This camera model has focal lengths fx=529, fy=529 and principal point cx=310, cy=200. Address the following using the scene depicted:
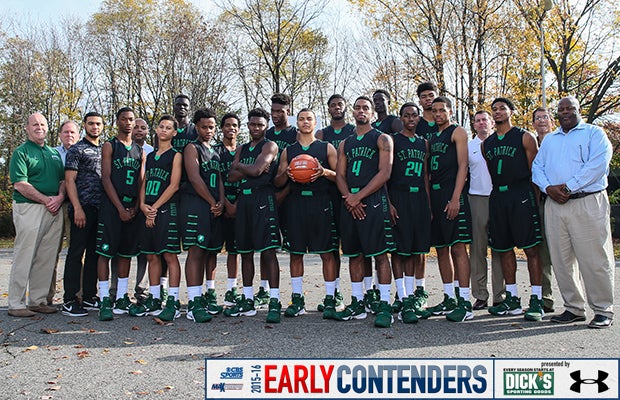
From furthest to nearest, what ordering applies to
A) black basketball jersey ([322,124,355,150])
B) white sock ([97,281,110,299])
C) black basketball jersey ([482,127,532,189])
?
black basketball jersey ([322,124,355,150]) < white sock ([97,281,110,299]) < black basketball jersey ([482,127,532,189])

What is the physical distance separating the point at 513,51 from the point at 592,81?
510cm

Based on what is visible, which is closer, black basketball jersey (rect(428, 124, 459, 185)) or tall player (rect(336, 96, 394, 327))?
tall player (rect(336, 96, 394, 327))

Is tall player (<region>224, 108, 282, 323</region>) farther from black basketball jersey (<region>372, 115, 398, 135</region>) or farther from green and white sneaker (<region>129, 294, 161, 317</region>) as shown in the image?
black basketball jersey (<region>372, 115, 398, 135</region>)

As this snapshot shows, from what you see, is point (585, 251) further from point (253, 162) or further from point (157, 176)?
point (157, 176)

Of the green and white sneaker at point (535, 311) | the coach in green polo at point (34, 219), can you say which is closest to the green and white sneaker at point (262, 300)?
the coach in green polo at point (34, 219)

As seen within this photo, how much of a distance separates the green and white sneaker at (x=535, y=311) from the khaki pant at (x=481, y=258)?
0.69 m

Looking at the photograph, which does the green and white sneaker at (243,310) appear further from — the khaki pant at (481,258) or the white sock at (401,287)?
the khaki pant at (481,258)

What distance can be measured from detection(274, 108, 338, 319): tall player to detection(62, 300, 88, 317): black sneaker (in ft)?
8.85

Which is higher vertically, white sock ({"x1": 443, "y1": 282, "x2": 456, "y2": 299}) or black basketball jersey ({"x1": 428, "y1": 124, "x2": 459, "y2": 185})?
black basketball jersey ({"x1": 428, "y1": 124, "x2": 459, "y2": 185})

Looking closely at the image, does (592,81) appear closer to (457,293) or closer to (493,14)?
(493,14)

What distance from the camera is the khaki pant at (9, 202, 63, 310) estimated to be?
7.04 m

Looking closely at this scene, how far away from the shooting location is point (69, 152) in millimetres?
7066

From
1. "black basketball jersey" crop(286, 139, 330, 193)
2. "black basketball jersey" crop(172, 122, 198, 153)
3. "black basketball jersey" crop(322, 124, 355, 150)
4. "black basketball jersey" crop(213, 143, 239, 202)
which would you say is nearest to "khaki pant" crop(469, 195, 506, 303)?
"black basketball jersey" crop(322, 124, 355, 150)

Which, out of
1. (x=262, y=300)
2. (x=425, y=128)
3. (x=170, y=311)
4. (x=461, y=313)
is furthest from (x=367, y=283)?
(x=170, y=311)
